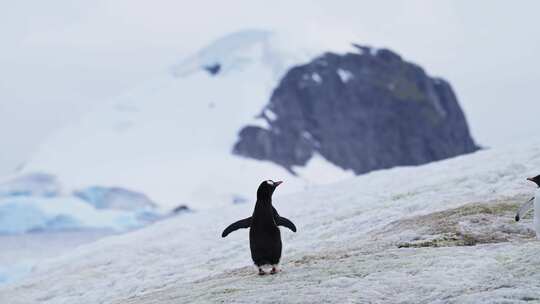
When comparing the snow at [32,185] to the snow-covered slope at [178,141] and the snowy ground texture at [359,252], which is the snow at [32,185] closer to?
the snow-covered slope at [178,141]

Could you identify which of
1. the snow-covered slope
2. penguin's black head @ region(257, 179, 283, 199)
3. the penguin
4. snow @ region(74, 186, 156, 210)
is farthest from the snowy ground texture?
the snow-covered slope

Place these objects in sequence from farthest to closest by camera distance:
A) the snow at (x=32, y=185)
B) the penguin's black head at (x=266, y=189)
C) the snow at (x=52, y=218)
Answer: the snow at (x=32, y=185), the snow at (x=52, y=218), the penguin's black head at (x=266, y=189)

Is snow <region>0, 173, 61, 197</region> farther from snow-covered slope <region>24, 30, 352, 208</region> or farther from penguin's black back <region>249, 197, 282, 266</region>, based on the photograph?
penguin's black back <region>249, 197, 282, 266</region>

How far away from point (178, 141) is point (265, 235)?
175 m

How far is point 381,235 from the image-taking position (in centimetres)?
1516

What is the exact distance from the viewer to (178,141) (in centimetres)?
18562

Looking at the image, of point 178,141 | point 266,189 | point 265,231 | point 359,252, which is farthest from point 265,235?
point 178,141

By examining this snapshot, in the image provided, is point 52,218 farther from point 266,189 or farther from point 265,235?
point 266,189

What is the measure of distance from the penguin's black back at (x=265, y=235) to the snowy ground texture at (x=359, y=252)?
345 millimetres

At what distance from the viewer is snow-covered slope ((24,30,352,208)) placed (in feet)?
507

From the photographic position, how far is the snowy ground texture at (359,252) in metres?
10.1

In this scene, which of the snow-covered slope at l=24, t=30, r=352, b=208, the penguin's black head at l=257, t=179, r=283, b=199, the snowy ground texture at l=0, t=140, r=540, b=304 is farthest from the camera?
the snow-covered slope at l=24, t=30, r=352, b=208

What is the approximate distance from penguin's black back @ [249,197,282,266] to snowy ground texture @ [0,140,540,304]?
345mm

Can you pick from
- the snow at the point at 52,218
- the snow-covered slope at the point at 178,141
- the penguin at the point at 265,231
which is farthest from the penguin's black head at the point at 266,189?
the snow-covered slope at the point at 178,141
